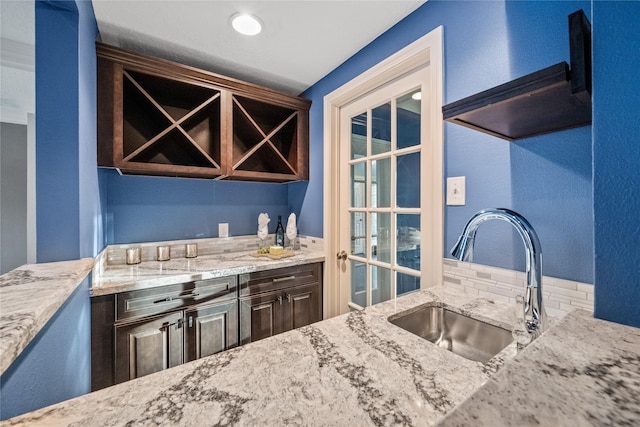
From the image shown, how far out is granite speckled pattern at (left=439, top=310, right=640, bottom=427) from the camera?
0.89 ft

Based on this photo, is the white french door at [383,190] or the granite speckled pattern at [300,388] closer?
the granite speckled pattern at [300,388]

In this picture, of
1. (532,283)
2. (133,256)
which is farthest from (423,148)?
(133,256)

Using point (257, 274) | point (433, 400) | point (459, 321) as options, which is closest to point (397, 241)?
point (459, 321)

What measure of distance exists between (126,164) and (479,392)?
2011 millimetres

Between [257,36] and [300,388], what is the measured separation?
1897mm

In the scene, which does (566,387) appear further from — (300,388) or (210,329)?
(210,329)

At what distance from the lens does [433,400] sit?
0.49 m

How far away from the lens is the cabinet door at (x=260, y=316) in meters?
1.74

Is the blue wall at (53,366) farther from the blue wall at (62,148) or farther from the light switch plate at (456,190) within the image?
the light switch plate at (456,190)

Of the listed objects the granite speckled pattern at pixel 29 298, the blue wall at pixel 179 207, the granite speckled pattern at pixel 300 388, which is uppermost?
the blue wall at pixel 179 207

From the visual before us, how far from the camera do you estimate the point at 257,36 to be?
165cm

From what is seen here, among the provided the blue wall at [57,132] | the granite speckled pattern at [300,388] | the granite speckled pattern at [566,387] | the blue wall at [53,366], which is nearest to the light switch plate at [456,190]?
the granite speckled pattern at [300,388]

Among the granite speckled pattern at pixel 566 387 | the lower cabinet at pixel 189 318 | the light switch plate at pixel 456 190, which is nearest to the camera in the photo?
the granite speckled pattern at pixel 566 387

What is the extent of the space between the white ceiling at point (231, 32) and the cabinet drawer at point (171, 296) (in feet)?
5.10
